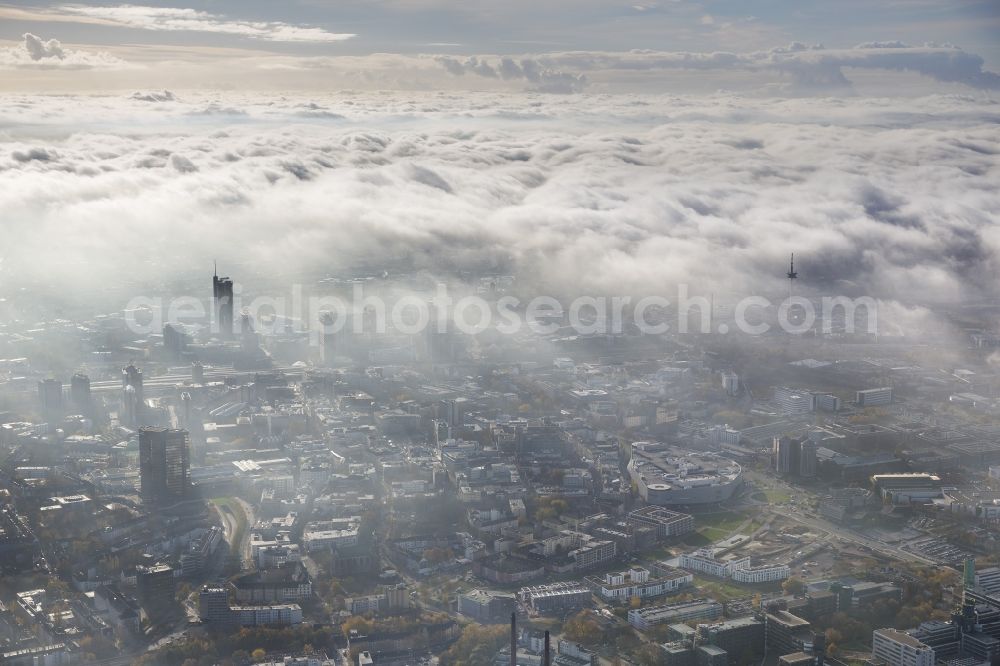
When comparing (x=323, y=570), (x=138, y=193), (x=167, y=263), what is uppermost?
(x=138, y=193)

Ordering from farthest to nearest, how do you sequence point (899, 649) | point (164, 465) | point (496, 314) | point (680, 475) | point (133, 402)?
point (496, 314) < point (133, 402) < point (680, 475) < point (164, 465) < point (899, 649)

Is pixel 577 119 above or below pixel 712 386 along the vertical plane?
above

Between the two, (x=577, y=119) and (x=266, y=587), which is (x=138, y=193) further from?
(x=266, y=587)

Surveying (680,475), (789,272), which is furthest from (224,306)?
(680,475)

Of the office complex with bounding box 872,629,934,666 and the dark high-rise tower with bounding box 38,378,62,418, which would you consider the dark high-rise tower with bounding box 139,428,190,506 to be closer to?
the dark high-rise tower with bounding box 38,378,62,418

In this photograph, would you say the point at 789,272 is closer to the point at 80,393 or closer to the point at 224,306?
the point at 224,306

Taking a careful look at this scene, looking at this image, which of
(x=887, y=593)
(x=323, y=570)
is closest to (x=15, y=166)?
(x=323, y=570)
